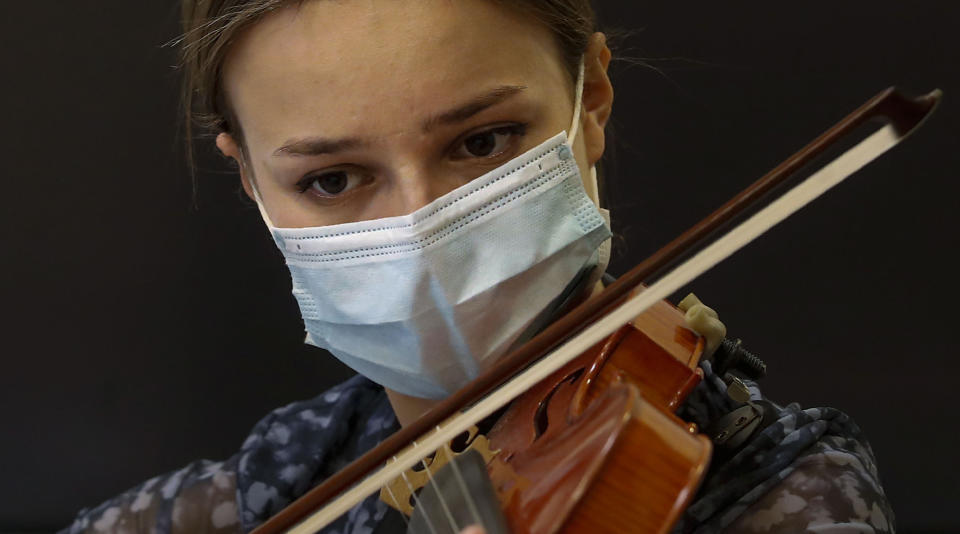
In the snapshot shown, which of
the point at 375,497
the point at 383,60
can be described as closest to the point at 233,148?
the point at 383,60

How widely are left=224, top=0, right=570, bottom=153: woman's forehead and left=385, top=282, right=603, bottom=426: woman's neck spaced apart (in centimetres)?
28

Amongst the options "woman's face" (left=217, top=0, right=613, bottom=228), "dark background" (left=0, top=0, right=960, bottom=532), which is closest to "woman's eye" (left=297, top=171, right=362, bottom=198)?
"woman's face" (left=217, top=0, right=613, bottom=228)

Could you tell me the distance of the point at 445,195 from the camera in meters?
0.79

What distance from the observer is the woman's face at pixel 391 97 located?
2.55 ft

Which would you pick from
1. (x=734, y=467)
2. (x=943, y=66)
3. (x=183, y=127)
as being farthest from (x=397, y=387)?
(x=943, y=66)

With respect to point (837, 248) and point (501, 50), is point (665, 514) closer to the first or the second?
point (501, 50)

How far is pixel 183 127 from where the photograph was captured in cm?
133

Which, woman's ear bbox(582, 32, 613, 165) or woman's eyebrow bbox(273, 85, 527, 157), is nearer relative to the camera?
woman's eyebrow bbox(273, 85, 527, 157)

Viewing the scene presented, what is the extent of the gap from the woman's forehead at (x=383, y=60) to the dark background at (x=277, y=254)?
19.1 inches

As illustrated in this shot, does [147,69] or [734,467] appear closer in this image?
[734,467]

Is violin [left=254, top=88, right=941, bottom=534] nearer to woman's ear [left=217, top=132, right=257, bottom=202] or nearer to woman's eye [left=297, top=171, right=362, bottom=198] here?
woman's eye [left=297, top=171, right=362, bottom=198]

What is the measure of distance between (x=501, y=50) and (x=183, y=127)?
663 mm

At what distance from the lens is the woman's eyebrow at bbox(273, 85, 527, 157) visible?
782 mm

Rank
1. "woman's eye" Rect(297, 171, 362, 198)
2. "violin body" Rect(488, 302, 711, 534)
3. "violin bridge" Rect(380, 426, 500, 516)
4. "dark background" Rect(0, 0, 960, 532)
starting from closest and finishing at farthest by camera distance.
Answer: "violin body" Rect(488, 302, 711, 534) < "violin bridge" Rect(380, 426, 500, 516) < "woman's eye" Rect(297, 171, 362, 198) < "dark background" Rect(0, 0, 960, 532)
